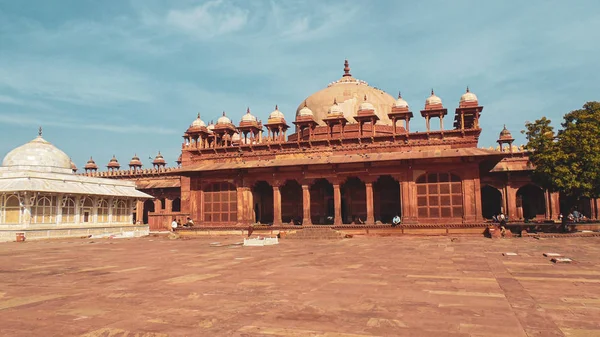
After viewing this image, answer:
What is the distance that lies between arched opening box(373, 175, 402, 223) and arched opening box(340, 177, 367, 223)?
85cm

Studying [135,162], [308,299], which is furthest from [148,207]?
[308,299]

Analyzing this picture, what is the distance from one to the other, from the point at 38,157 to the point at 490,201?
43.4m

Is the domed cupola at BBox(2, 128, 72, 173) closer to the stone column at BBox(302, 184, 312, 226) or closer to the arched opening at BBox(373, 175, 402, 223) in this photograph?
the stone column at BBox(302, 184, 312, 226)

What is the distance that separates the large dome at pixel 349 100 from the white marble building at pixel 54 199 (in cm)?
1976

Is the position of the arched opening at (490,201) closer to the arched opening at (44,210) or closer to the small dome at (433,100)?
the small dome at (433,100)

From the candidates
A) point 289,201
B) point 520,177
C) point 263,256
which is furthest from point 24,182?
point 520,177

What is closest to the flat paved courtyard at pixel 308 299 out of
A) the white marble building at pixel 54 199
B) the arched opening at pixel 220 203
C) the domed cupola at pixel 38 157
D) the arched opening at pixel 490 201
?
the arched opening at pixel 220 203

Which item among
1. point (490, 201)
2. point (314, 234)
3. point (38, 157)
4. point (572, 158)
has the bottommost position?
point (314, 234)

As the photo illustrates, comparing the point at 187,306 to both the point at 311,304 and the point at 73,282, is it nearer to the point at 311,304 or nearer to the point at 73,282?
the point at 311,304

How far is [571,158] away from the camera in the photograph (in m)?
23.3

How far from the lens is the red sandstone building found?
27.5 metres

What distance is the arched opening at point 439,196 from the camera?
27250 millimetres

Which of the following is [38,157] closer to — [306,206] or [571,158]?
[306,206]

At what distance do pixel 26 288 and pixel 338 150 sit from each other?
24300 mm
